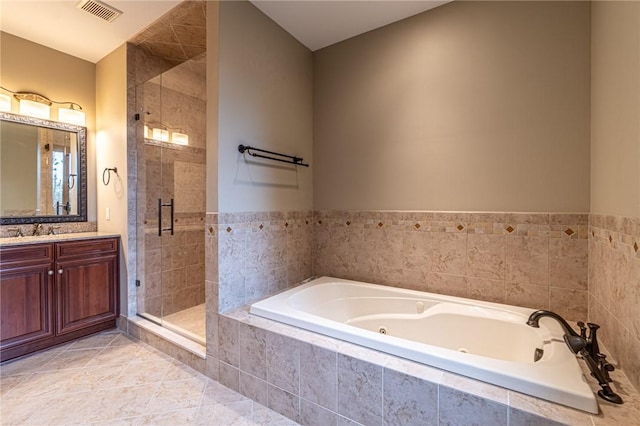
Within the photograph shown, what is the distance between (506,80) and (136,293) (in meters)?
3.45

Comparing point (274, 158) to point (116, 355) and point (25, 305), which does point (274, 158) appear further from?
point (25, 305)

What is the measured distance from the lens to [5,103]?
2340 millimetres

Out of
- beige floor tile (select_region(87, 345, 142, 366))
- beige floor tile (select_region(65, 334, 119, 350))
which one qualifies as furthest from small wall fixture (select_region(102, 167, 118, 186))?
beige floor tile (select_region(87, 345, 142, 366))

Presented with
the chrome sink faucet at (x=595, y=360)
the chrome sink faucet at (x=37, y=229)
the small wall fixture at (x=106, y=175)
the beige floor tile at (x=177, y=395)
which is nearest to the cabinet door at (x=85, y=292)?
the chrome sink faucet at (x=37, y=229)

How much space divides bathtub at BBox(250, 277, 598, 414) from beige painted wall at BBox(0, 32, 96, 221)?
2.52m

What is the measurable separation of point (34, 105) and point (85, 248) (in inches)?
52.9

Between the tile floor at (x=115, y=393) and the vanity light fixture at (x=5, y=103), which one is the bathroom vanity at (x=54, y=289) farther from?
the vanity light fixture at (x=5, y=103)

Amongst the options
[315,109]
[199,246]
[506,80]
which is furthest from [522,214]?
[199,246]

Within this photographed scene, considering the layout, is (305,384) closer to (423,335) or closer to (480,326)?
(423,335)

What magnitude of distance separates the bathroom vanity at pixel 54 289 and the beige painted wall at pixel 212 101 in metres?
1.41

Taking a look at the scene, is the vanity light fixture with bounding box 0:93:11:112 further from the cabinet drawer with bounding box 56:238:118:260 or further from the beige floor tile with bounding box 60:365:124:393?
the beige floor tile with bounding box 60:365:124:393

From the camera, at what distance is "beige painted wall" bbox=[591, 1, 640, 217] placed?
1.16 m

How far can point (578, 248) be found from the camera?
1712mm

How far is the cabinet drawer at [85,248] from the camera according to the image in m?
2.27
